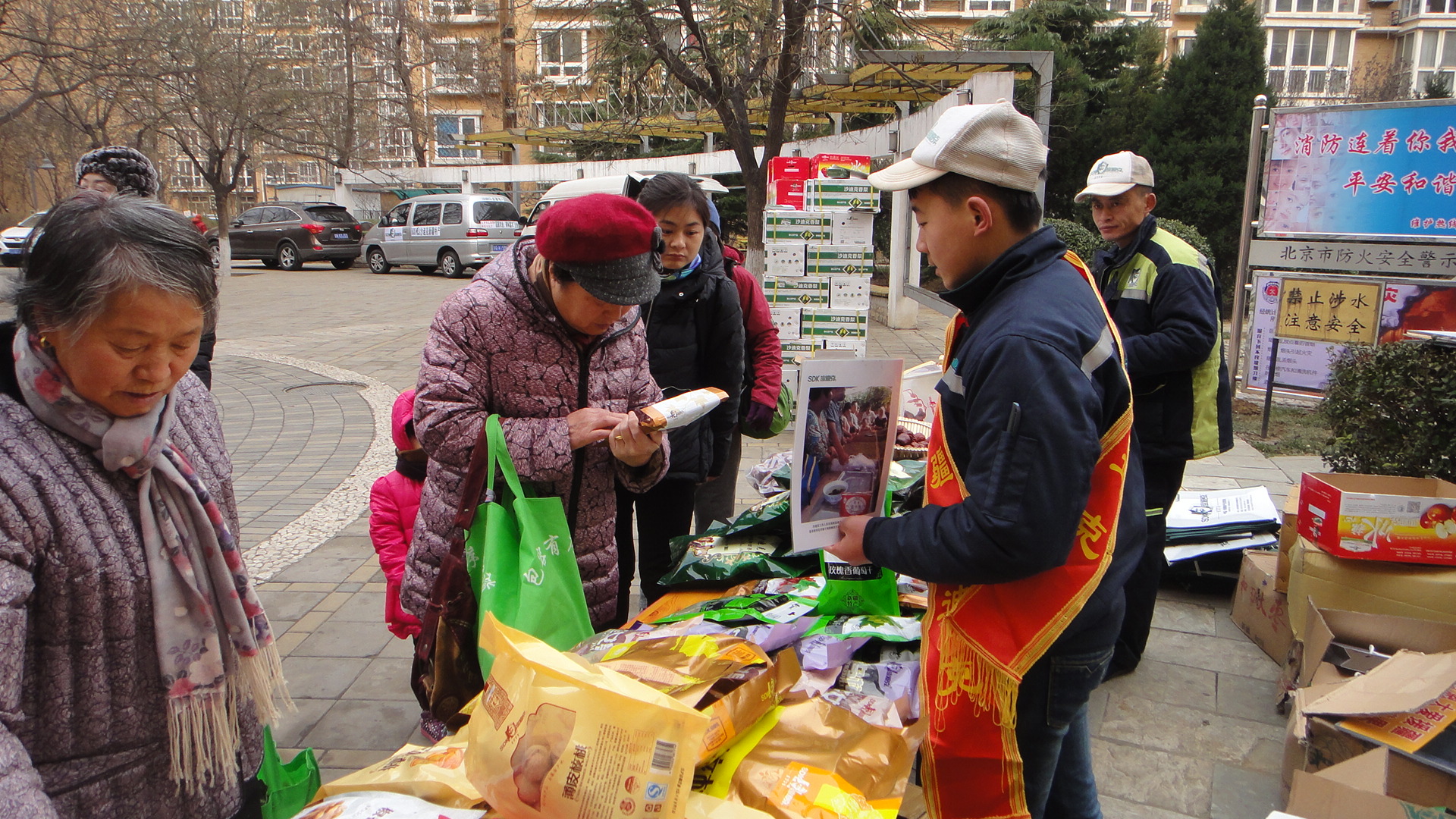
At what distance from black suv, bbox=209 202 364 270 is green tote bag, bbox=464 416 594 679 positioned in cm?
2183

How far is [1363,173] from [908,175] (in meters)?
6.83

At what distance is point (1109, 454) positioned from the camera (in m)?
1.54

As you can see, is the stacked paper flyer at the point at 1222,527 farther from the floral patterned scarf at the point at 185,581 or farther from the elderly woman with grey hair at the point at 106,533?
the elderly woman with grey hair at the point at 106,533

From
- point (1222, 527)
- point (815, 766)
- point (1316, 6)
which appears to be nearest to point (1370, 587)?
point (1222, 527)

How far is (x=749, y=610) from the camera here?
2.33m

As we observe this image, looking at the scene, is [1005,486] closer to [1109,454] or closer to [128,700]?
[1109,454]

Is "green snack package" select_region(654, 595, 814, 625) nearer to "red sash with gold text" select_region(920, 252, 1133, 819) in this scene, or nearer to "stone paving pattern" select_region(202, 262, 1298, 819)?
"red sash with gold text" select_region(920, 252, 1133, 819)

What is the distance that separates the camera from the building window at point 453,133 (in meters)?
34.0

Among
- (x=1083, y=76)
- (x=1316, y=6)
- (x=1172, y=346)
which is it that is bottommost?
(x=1172, y=346)

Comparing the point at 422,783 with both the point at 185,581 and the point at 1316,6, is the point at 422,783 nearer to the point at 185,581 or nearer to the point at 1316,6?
the point at 185,581

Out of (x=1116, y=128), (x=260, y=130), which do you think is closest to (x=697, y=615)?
(x=1116, y=128)

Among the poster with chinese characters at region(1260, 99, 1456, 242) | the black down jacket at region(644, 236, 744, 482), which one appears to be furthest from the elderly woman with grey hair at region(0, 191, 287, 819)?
the poster with chinese characters at region(1260, 99, 1456, 242)

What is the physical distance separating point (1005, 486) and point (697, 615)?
1096mm

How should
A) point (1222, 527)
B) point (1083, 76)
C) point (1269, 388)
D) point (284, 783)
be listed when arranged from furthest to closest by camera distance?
1. point (1083, 76)
2. point (1269, 388)
3. point (1222, 527)
4. point (284, 783)
